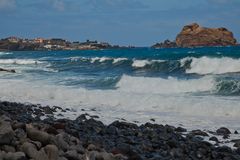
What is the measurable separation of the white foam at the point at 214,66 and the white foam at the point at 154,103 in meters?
5.30

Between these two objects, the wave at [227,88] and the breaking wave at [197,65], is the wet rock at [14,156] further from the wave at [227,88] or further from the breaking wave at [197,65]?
the breaking wave at [197,65]

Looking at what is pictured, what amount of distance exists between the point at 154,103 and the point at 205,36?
6577 centimetres

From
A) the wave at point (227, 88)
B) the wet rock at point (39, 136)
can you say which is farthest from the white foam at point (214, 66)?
the wet rock at point (39, 136)

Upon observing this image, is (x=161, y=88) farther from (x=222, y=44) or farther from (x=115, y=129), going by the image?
(x=222, y=44)

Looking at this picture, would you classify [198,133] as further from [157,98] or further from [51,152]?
[157,98]

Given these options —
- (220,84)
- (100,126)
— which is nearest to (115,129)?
(100,126)

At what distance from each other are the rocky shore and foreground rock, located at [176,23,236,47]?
67.4 m

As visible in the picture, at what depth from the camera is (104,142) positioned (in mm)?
7121

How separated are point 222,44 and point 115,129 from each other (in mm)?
69533

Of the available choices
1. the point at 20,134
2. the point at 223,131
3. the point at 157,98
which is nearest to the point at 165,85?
the point at 157,98

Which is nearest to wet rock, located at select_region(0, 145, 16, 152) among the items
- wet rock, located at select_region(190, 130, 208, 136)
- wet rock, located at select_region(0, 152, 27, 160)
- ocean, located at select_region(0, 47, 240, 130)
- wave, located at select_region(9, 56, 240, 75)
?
wet rock, located at select_region(0, 152, 27, 160)

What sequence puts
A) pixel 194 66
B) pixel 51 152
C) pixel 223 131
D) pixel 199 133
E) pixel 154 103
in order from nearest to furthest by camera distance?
pixel 51 152
pixel 199 133
pixel 223 131
pixel 154 103
pixel 194 66

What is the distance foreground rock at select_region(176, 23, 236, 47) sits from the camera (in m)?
75.7

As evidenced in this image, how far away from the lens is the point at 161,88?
17.9m
